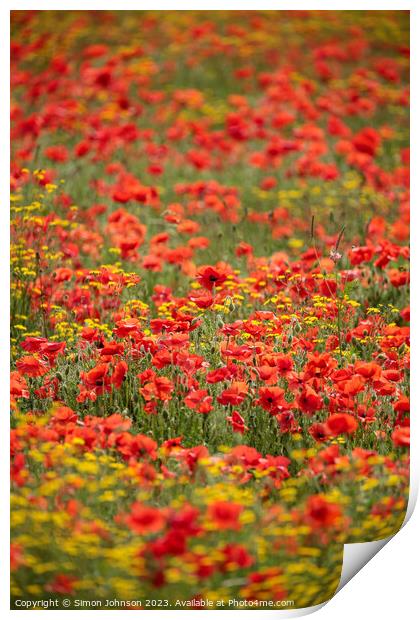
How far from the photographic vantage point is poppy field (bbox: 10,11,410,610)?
313 centimetres

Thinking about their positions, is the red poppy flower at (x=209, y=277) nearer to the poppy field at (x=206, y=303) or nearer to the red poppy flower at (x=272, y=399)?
the poppy field at (x=206, y=303)

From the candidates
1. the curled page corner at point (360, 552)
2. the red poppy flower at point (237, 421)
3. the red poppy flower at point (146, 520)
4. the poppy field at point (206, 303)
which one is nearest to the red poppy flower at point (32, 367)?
A: the poppy field at point (206, 303)

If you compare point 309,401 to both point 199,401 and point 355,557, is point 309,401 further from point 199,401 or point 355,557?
point 355,557

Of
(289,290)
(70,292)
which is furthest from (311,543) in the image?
(70,292)

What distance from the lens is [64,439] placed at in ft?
11.0

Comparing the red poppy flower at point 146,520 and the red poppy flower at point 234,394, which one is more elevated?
the red poppy flower at point 234,394

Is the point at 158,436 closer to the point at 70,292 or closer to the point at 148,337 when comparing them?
the point at 148,337

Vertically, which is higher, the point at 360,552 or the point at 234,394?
the point at 234,394

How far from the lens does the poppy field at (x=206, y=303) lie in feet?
10.3

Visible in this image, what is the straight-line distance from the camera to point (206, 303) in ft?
11.8

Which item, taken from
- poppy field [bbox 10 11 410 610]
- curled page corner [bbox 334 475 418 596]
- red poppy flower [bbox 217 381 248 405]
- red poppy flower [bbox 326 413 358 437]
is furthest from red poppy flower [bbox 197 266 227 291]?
curled page corner [bbox 334 475 418 596]

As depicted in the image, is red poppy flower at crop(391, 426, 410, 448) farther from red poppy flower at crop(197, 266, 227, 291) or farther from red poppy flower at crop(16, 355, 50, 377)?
red poppy flower at crop(16, 355, 50, 377)

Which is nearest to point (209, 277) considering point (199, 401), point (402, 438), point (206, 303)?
point (206, 303)
